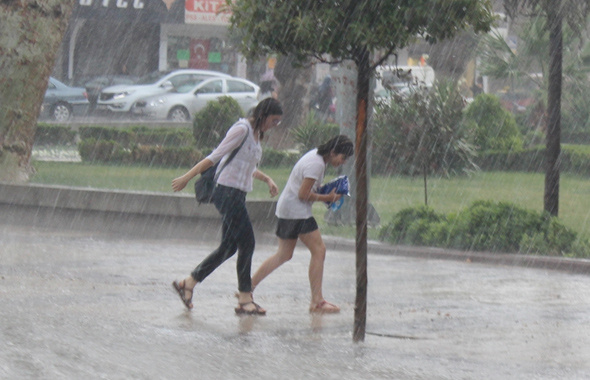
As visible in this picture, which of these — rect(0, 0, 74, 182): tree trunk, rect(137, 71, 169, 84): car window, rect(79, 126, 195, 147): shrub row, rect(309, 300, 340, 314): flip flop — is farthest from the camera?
rect(137, 71, 169, 84): car window

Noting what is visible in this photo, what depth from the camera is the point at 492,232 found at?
1224cm

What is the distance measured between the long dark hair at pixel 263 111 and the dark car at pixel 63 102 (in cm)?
2662

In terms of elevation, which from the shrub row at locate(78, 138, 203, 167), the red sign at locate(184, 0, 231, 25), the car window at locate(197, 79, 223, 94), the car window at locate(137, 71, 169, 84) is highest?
the red sign at locate(184, 0, 231, 25)

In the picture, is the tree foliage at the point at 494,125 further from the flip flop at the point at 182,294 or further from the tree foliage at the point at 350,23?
the tree foliage at the point at 350,23

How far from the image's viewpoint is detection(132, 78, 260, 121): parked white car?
→ 3259 centimetres

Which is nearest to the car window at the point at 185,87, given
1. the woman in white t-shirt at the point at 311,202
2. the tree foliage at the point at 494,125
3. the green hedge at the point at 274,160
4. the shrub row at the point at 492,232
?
the green hedge at the point at 274,160

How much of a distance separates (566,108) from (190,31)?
19.9 metres

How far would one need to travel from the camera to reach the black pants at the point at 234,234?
7.96m

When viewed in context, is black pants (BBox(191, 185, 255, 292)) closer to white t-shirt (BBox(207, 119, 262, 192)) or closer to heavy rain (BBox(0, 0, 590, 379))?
white t-shirt (BBox(207, 119, 262, 192))

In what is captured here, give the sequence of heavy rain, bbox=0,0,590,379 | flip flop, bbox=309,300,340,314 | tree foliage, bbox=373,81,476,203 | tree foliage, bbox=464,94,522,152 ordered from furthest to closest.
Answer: tree foliage, bbox=464,94,522,152, tree foliage, bbox=373,81,476,203, flip flop, bbox=309,300,340,314, heavy rain, bbox=0,0,590,379

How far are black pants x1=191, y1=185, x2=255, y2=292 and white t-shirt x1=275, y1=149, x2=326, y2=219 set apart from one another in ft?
1.45

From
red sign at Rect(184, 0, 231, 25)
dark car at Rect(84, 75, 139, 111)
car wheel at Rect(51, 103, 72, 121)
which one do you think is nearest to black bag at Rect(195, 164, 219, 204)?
car wheel at Rect(51, 103, 72, 121)

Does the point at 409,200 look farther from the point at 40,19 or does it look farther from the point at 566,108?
the point at 566,108

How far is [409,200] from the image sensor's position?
57.1ft
